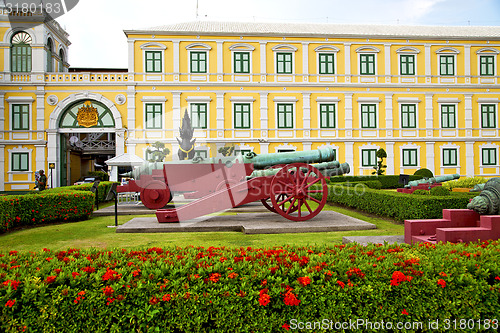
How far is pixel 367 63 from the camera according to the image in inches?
1164

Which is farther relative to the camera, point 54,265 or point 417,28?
point 417,28

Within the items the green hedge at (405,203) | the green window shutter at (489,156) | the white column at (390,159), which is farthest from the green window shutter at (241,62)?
the green window shutter at (489,156)

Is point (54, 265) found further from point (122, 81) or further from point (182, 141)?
point (122, 81)

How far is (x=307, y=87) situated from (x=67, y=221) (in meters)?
21.4

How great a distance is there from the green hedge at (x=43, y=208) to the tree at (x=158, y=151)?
12.9m

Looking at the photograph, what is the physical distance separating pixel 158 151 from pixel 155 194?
12746 millimetres

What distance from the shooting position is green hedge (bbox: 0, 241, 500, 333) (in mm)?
3363

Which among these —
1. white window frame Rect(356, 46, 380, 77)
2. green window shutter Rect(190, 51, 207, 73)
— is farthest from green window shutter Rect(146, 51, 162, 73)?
white window frame Rect(356, 46, 380, 77)

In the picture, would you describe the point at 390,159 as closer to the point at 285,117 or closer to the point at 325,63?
the point at 285,117

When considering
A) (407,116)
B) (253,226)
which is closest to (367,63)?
(407,116)

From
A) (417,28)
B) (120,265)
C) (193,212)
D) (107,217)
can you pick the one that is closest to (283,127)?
(417,28)

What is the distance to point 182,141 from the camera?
83.7 ft

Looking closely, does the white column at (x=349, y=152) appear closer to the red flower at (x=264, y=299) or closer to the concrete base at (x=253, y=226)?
the concrete base at (x=253, y=226)

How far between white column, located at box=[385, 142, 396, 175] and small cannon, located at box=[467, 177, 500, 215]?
76.9ft
